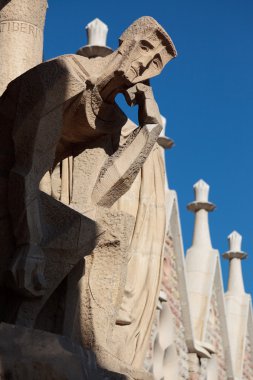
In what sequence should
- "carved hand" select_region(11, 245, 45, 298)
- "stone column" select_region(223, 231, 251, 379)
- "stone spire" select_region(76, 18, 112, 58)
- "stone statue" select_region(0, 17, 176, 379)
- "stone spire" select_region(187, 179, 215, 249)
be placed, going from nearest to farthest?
"carved hand" select_region(11, 245, 45, 298) < "stone statue" select_region(0, 17, 176, 379) < "stone spire" select_region(76, 18, 112, 58) < "stone spire" select_region(187, 179, 215, 249) < "stone column" select_region(223, 231, 251, 379)

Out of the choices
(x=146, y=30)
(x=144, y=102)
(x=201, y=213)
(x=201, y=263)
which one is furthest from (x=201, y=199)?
(x=146, y=30)

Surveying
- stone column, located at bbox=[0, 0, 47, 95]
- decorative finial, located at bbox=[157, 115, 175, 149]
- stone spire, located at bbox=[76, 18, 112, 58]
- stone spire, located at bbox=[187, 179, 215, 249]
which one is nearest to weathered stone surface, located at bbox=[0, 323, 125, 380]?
stone column, located at bbox=[0, 0, 47, 95]

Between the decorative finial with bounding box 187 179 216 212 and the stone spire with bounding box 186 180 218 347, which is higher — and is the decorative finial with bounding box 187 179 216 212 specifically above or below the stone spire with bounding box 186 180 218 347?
above

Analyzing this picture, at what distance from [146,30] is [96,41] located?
7.24 metres

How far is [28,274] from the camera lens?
5.04 metres

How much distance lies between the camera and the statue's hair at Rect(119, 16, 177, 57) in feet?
18.1

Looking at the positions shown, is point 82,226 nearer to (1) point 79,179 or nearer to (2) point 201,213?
(1) point 79,179

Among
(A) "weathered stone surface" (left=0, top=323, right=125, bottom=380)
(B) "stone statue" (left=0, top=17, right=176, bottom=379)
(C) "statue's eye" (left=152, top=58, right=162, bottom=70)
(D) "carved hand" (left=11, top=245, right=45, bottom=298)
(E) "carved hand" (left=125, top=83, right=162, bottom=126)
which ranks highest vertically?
(C) "statue's eye" (left=152, top=58, right=162, bottom=70)

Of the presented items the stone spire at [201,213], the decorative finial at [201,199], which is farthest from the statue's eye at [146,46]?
the decorative finial at [201,199]

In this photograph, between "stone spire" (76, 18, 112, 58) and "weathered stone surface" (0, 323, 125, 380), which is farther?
"stone spire" (76, 18, 112, 58)

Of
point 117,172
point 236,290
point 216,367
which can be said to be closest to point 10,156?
point 117,172

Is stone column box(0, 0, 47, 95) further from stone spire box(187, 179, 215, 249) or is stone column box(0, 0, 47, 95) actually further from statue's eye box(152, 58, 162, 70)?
stone spire box(187, 179, 215, 249)

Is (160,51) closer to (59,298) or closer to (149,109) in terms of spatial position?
(149,109)

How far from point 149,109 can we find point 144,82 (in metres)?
0.15
